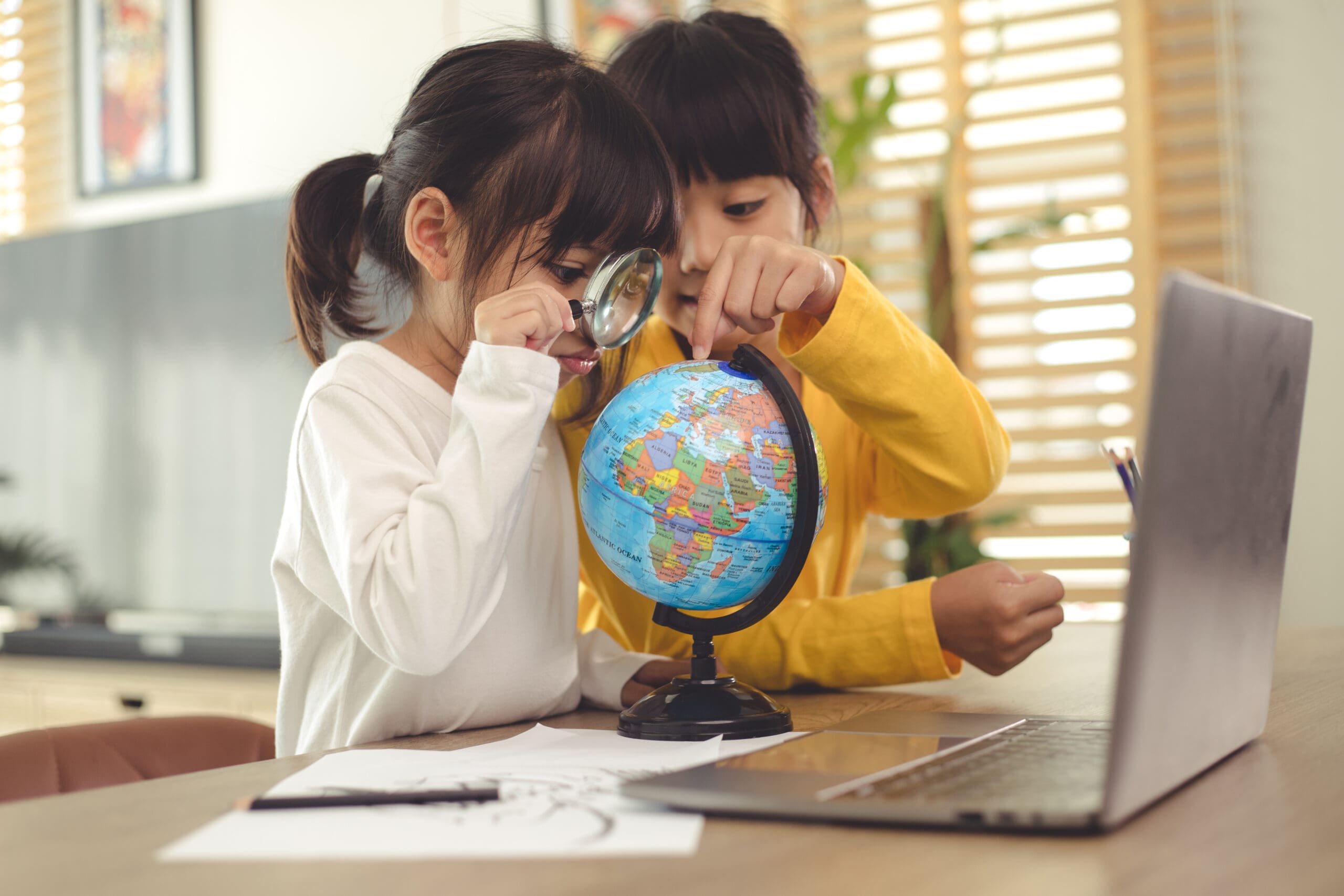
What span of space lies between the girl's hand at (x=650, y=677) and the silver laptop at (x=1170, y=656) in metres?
0.29

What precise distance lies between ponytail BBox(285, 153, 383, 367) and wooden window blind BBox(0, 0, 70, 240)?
295 cm

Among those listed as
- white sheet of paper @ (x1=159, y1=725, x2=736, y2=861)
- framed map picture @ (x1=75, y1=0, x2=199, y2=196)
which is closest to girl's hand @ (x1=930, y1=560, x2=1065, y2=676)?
white sheet of paper @ (x1=159, y1=725, x2=736, y2=861)

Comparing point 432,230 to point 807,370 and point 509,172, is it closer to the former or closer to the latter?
point 509,172

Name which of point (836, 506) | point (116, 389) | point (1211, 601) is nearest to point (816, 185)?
point (836, 506)

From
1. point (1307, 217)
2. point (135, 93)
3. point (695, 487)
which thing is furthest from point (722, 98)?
point (135, 93)

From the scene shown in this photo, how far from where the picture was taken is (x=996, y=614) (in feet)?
3.21

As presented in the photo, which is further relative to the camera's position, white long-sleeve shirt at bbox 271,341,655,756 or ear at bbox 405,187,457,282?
ear at bbox 405,187,457,282

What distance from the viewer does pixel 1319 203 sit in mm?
2443

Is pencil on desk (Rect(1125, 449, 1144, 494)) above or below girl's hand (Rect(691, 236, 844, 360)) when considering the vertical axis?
below

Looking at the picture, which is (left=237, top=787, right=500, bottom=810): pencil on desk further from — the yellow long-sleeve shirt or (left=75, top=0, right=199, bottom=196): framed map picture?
(left=75, top=0, right=199, bottom=196): framed map picture

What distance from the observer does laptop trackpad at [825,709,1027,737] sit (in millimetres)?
817

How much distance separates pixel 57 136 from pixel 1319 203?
11.5ft

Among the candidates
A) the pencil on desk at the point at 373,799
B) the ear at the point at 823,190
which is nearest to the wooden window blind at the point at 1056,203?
the ear at the point at 823,190

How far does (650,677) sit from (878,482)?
410 millimetres
